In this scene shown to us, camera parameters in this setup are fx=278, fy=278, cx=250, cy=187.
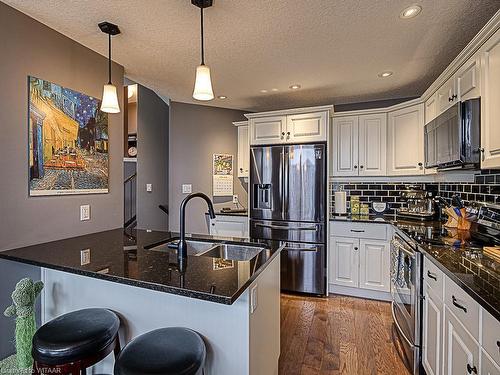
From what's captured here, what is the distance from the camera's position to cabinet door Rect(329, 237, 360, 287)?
319cm

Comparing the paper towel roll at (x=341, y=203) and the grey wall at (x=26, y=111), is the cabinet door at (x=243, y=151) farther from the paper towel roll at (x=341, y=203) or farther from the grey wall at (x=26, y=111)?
the grey wall at (x=26, y=111)

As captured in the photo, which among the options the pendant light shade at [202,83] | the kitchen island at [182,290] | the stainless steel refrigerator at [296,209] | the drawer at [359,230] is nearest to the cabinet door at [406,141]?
the drawer at [359,230]

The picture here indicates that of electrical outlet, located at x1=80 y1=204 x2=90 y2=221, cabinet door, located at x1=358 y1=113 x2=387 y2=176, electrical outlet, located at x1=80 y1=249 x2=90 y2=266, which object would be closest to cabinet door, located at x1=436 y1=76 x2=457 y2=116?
cabinet door, located at x1=358 y1=113 x2=387 y2=176

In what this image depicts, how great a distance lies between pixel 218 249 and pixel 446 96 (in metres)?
2.17

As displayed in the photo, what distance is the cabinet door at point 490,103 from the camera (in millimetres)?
1533

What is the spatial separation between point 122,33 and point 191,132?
205cm

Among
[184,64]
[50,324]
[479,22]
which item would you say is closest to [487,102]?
[479,22]

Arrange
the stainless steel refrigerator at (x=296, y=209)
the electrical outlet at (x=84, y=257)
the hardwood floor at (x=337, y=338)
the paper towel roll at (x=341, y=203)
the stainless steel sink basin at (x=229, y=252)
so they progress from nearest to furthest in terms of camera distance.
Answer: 1. the electrical outlet at (x=84, y=257)
2. the stainless steel sink basin at (x=229, y=252)
3. the hardwood floor at (x=337, y=338)
4. the stainless steel refrigerator at (x=296, y=209)
5. the paper towel roll at (x=341, y=203)

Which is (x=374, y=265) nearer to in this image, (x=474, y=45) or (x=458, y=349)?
(x=458, y=349)

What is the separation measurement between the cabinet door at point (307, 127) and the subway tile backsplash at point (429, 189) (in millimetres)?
664

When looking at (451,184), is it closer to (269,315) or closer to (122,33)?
(269,315)

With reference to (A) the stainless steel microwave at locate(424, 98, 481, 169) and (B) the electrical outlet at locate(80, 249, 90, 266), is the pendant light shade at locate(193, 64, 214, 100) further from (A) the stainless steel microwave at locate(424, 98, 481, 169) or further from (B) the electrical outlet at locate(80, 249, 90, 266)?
(A) the stainless steel microwave at locate(424, 98, 481, 169)

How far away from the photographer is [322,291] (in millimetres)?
3262

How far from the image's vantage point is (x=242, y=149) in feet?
13.3
